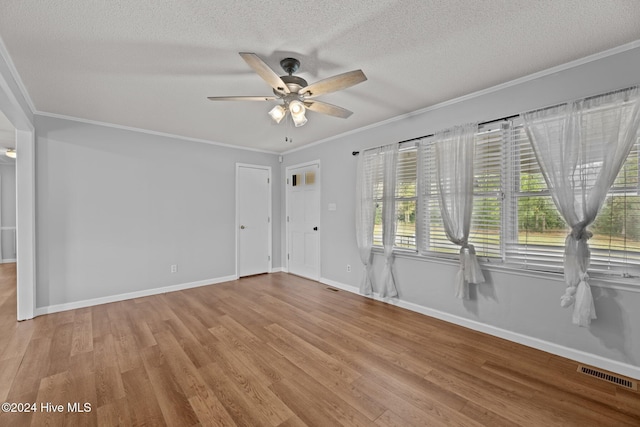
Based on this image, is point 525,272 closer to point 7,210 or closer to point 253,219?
point 253,219

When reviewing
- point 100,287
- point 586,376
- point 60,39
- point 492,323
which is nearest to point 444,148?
point 492,323

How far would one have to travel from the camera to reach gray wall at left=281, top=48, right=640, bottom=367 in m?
2.12

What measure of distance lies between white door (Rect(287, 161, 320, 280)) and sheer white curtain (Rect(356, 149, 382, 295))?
107 centimetres

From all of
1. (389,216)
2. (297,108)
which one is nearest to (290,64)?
(297,108)

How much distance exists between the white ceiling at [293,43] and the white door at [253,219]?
2261 mm

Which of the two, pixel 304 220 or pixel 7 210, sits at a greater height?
pixel 7 210

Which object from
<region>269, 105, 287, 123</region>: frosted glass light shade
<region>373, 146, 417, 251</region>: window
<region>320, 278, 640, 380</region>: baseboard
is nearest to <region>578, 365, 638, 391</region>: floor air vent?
<region>320, 278, 640, 380</region>: baseboard

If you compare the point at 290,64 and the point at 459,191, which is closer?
the point at 290,64

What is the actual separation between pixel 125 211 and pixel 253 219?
6.78 ft

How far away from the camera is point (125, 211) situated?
395cm

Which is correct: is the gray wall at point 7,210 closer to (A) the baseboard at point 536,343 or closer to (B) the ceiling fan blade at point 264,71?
(B) the ceiling fan blade at point 264,71

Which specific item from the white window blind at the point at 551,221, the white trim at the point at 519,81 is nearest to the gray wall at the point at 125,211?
the white trim at the point at 519,81

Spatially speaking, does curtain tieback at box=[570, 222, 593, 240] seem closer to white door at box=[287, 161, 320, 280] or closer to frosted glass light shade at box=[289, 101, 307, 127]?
frosted glass light shade at box=[289, 101, 307, 127]

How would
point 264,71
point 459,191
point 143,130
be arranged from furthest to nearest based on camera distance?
point 143,130, point 459,191, point 264,71
